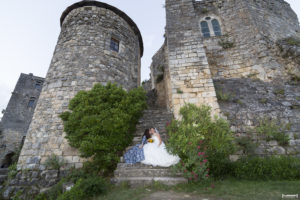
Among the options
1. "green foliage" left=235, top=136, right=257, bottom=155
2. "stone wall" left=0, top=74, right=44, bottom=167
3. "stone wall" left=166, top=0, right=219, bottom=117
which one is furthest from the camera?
"stone wall" left=0, top=74, right=44, bottom=167

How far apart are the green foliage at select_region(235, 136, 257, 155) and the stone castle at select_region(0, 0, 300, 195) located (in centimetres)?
31

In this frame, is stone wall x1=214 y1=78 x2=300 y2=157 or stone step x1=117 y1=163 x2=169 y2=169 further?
stone wall x1=214 y1=78 x2=300 y2=157

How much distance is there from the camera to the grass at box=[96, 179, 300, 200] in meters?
2.39

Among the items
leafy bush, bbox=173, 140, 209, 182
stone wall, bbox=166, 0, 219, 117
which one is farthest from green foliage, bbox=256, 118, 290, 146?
leafy bush, bbox=173, 140, 209, 182

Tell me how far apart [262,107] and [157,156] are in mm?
4456

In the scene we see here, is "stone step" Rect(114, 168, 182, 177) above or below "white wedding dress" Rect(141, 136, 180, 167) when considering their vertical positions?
below

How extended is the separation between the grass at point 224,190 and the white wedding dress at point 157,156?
79 centimetres

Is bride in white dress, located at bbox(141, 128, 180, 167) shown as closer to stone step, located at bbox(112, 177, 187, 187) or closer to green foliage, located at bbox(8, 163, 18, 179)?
stone step, located at bbox(112, 177, 187, 187)

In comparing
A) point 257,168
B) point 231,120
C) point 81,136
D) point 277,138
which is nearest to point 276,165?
point 257,168

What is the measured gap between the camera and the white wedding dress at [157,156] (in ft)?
12.9

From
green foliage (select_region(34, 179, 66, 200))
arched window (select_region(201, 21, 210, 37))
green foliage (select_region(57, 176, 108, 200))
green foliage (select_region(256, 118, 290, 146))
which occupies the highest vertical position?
arched window (select_region(201, 21, 210, 37))

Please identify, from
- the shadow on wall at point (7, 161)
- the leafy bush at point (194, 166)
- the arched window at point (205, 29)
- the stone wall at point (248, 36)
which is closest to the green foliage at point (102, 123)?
the leafy bush at point (194, 166)

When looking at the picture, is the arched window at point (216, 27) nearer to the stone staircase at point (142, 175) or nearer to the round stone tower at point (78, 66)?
the round stone tower at point (78, 66)

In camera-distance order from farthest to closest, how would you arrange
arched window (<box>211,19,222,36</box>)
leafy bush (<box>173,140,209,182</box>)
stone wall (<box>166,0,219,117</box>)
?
arched window (<box>211,19,222,36</box>) → stone wall (<box>166,0,219,117</box>) → leafy bush (<box>173,140,209,182</box>)
